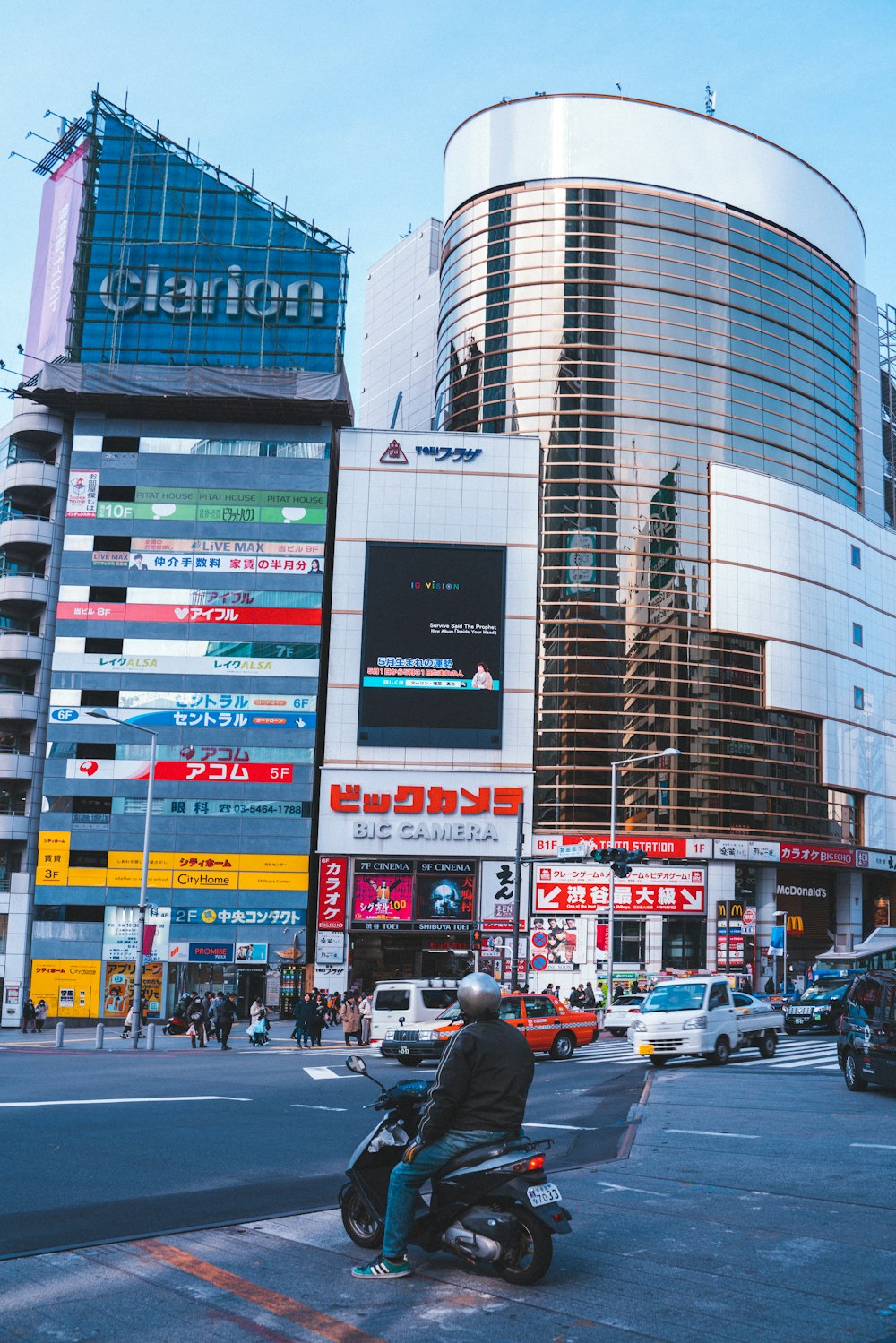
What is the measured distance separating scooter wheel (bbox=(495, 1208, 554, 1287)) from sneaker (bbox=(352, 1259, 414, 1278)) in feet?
1.71

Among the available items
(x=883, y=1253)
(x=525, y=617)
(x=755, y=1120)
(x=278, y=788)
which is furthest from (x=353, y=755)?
(x=883, y=1253)

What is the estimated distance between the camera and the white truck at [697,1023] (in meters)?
25.2

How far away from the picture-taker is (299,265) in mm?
70062

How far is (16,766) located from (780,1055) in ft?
153

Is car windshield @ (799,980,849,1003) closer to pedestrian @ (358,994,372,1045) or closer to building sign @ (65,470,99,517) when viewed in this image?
pedestrian @ (358,994,372,1045)

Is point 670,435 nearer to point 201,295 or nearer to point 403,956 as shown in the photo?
point 201,295

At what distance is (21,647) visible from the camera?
6450 centimetres

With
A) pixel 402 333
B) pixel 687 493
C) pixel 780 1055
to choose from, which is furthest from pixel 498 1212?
pixel 402 333

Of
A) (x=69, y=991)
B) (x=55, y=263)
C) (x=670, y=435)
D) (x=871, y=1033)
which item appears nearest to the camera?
(x=871, y=1033)

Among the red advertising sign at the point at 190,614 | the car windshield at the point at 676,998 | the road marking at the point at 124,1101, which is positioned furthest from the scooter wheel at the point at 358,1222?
the red advertising sign at the point at 190,614

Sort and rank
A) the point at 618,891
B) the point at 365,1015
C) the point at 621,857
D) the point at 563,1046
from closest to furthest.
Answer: the point at 563,1046, the point at 365,1015, the point at 621,857, the point at 618,891

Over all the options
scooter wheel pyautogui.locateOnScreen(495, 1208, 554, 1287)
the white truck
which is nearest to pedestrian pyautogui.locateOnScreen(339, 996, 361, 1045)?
the white truck

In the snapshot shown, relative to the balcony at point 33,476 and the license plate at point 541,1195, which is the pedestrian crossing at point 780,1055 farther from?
the balcony at point 33,476

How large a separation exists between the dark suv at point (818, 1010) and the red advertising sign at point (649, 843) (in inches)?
1161
